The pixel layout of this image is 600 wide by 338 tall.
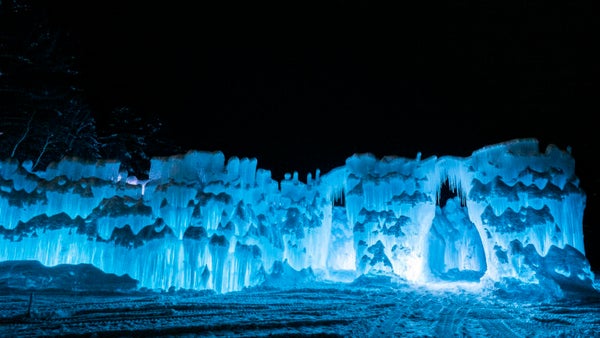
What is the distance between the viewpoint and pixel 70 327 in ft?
20.8

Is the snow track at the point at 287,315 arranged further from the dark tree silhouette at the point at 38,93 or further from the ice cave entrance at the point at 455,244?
the dark tree silhouette at the point at 38,93

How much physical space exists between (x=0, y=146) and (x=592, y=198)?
29.2m

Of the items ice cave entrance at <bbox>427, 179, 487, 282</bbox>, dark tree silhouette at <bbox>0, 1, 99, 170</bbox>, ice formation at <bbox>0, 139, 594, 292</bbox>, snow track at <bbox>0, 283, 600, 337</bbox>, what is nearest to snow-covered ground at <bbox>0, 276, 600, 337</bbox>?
snow track at <bbox>0, 283, 600, 337</bbox>

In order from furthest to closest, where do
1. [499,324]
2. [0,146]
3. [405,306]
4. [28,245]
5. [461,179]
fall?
[0,146]
[461,179]
[28,245]
[405,306]
[499,324]

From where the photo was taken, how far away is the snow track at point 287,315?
6461 mm

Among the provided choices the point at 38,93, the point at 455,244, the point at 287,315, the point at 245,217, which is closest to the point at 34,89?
the point at 38,93

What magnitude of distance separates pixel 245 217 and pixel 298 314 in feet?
17.7

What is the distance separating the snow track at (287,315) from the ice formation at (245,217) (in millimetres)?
1324

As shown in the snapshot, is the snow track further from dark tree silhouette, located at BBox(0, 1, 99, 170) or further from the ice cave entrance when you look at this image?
dark tree silhouette, located at BBox(0, 1, 99, 170)

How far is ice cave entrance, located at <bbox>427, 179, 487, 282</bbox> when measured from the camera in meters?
17.3

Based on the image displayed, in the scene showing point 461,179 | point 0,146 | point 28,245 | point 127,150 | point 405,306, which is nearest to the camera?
point 405,306

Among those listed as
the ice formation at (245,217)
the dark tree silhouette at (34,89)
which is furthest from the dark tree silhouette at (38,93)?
the ice formation at (245,217)

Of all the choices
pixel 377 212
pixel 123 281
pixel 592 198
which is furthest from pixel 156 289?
Result: pixel 592 198

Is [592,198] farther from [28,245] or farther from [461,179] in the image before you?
[28,245]
